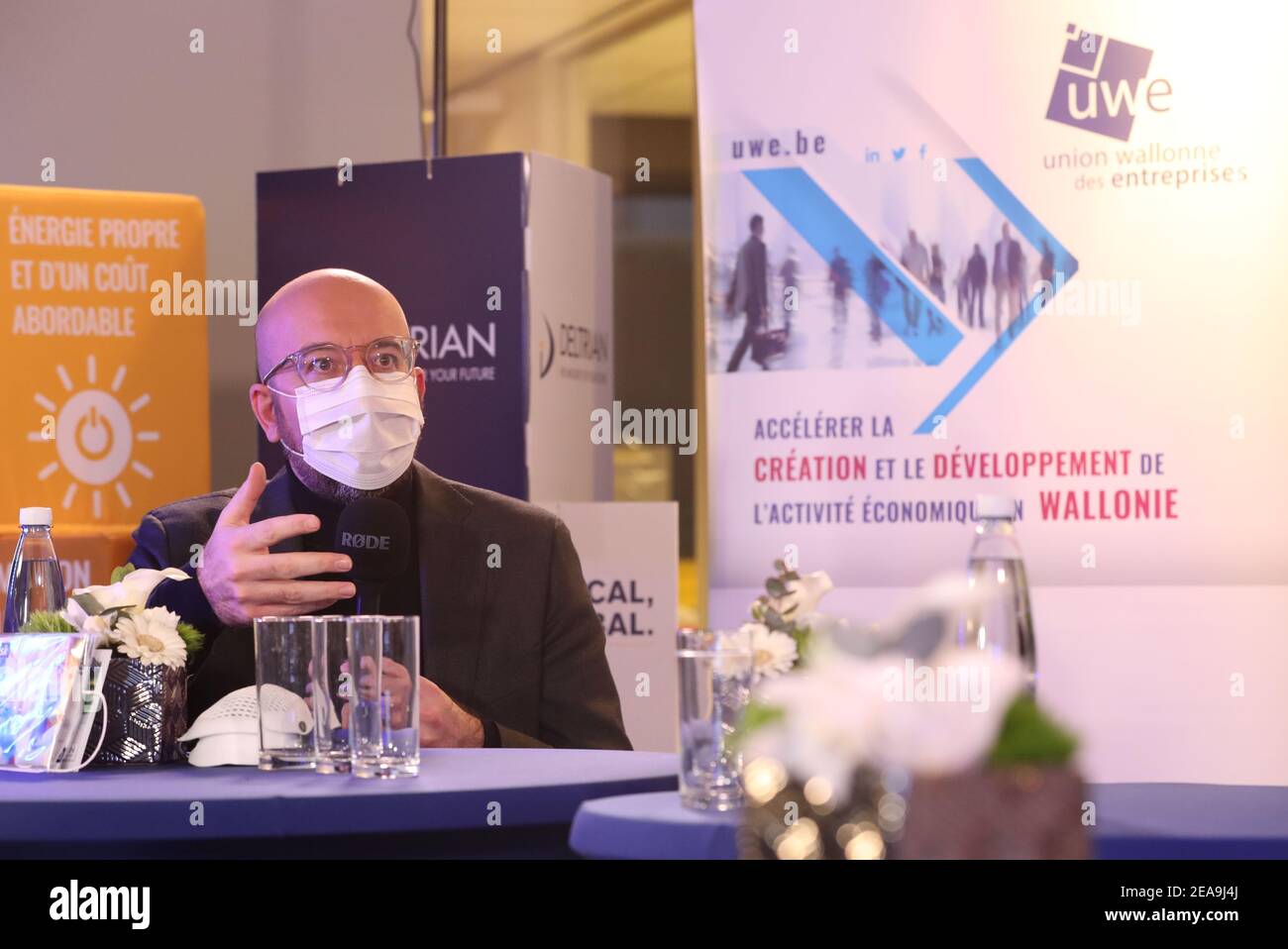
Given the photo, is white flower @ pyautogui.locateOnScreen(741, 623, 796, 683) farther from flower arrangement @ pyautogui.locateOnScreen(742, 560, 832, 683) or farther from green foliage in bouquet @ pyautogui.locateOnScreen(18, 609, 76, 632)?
green foliage in bouquet @ pyautogui.locateOnScreen(18, 609, 76, 632)

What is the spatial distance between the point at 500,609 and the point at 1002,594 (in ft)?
5.04

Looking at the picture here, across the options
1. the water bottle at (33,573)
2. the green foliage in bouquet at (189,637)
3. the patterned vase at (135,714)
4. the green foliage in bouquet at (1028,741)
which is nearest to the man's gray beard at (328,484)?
the water bottle at (33,573)

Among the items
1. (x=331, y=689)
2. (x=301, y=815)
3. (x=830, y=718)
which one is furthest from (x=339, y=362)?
(x=830, y=718)

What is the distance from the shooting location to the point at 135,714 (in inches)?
77.2

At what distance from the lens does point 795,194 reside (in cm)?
426

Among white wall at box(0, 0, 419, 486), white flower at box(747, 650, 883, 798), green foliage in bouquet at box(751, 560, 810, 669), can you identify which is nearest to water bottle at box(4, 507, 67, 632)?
green foliage in bouquet at box(751, 560, 810, 669)

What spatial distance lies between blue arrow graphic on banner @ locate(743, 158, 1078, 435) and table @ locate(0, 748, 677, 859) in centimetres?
254

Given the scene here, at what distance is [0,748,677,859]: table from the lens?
162 centimetres

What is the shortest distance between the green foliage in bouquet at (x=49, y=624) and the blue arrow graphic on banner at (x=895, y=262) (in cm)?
262

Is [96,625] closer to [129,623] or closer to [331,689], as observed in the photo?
[129,623]

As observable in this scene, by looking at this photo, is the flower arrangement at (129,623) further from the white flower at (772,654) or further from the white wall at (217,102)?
the white wall at (217,102)

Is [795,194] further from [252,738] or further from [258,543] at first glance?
[252,738]
